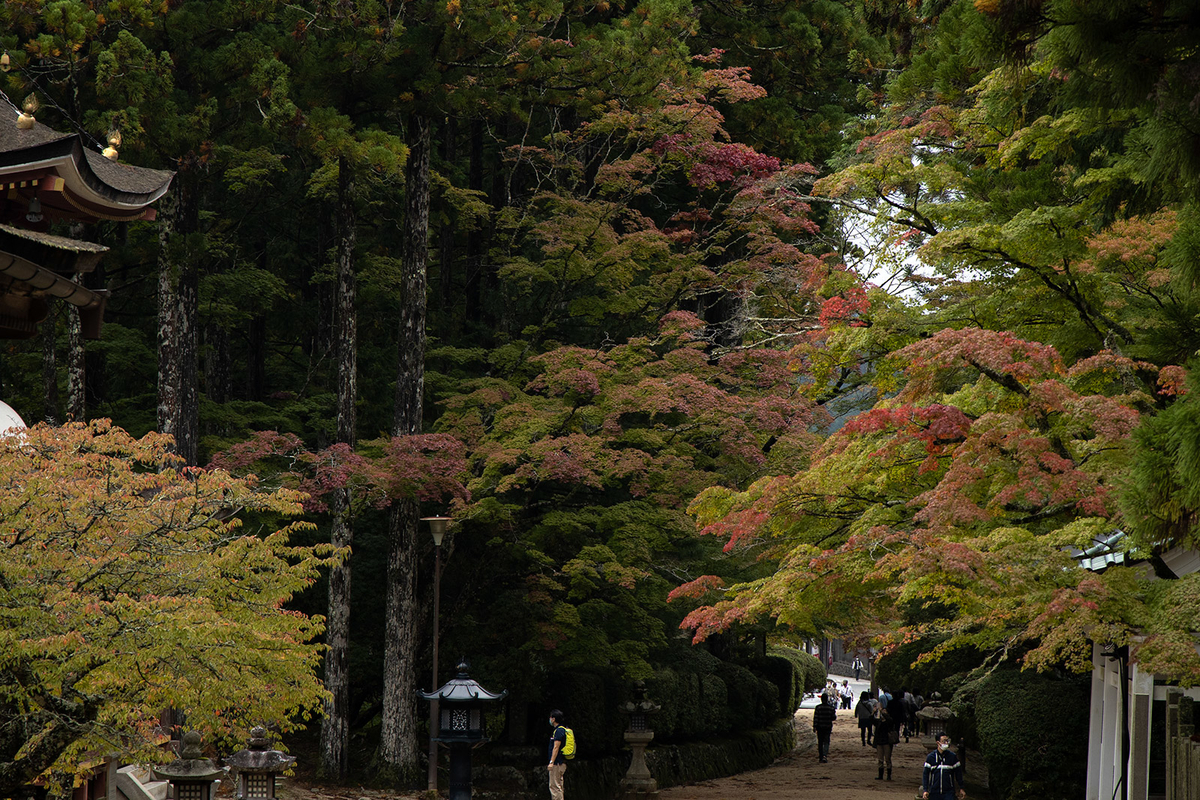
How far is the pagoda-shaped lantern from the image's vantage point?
10.2 meters

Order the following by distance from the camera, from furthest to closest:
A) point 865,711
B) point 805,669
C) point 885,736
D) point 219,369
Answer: point 805,669, point 865,711, point 219,369, point 885,736

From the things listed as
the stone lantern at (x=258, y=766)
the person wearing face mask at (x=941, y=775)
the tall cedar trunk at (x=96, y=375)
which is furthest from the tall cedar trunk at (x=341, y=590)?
the person wearing face mask at (x=941, y=775)

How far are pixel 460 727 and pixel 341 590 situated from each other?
12.6m

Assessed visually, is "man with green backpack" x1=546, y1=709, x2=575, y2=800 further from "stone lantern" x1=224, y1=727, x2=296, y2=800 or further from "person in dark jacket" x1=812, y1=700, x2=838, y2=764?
"person in dark jacket" x1=812, y1=700, x2=838, y2=764

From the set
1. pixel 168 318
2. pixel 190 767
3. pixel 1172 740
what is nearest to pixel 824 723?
pixel 168 318

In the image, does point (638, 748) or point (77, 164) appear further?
point (638, 748)

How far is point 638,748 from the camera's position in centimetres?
2211

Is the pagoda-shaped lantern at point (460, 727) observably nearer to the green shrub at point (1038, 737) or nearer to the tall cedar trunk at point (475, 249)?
the green shrub at point (1038, 737)

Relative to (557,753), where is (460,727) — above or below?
above

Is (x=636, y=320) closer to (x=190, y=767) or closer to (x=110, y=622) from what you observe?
(x=190, y=767)

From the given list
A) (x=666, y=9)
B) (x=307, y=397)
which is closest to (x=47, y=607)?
(x=666, y=9)

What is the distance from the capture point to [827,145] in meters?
27.4

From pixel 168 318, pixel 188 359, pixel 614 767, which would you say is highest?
pixel 168 318

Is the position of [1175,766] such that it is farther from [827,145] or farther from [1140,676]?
[827,145]
